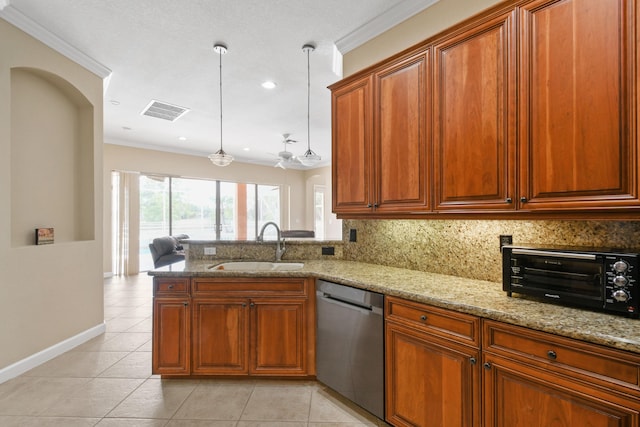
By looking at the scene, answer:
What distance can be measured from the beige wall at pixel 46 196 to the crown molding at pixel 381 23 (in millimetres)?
2627

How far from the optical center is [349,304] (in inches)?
87.3

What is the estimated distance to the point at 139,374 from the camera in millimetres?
2730

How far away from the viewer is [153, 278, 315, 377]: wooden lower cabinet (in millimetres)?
2486

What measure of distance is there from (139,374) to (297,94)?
348 centimetres

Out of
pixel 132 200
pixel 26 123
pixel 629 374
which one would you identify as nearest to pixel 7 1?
pixel 26 123

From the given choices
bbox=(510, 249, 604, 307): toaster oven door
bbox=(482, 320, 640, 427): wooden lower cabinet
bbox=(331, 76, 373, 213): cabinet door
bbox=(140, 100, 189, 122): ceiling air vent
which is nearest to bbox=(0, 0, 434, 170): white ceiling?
bbox=(140, 100, 189, 122): ceiling air vent

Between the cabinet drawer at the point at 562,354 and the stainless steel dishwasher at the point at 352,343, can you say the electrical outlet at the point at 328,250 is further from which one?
the cabinet drawer at the point at 562,354

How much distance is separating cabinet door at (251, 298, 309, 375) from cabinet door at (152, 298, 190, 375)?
1.69 ft

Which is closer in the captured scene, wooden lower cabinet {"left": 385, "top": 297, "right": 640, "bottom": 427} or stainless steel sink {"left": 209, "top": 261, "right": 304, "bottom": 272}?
wooden lower cabinet {"left": 385, "top": 297, "right": 640, "bottom": 427}

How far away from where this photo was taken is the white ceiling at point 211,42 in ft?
8.33

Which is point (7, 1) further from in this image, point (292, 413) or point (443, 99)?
point (292, 413)

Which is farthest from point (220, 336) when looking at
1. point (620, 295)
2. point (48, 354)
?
point (620, 295)

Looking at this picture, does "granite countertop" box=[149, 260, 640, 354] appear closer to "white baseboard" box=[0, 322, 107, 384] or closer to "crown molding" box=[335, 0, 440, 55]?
"white baseboard" box=[0, 322, 107, 384]

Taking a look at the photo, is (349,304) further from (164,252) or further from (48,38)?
(164,252)
